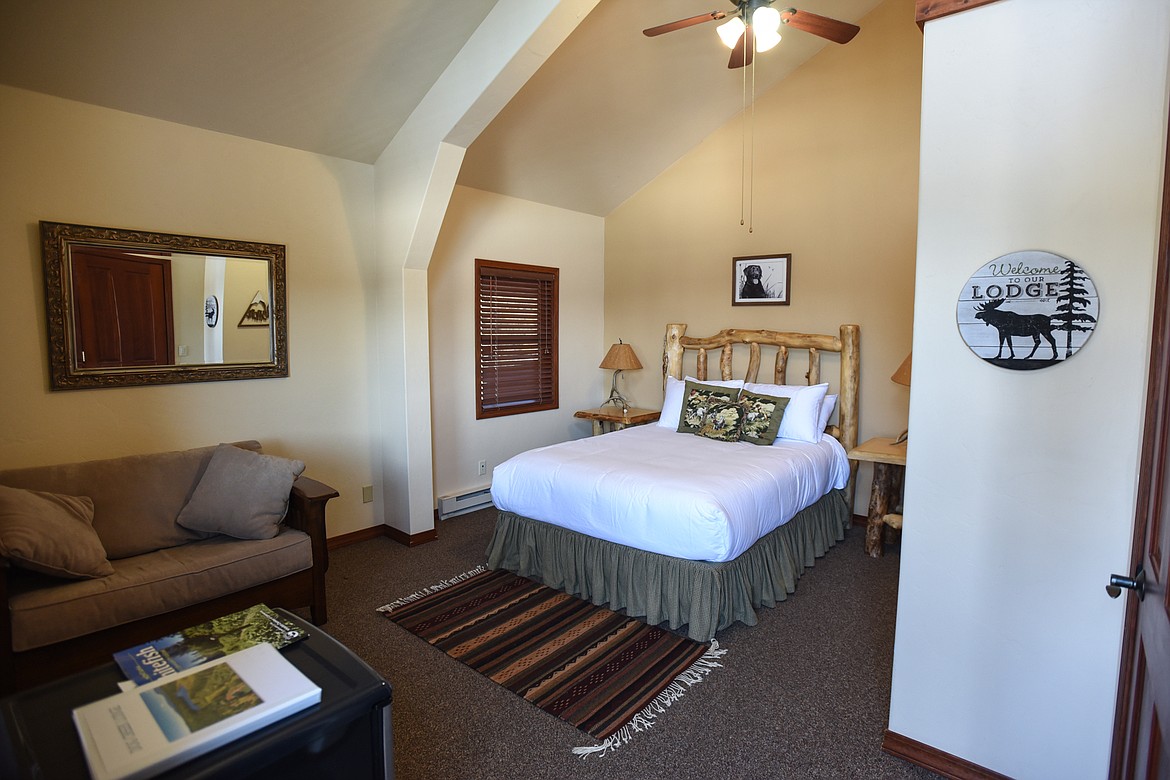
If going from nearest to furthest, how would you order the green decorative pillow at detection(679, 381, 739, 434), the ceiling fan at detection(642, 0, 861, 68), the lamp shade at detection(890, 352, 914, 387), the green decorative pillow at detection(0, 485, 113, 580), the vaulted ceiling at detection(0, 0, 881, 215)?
the green decorative pillow at detection(0, 485, 113, 580) → the vaulted ceiling at detection(0, 0, 881, 215) → the ceiling fan at detection(642, 0, 861, 68) → the lamp shade at detection(890, 352, 914, 387) → the green decorative pillow at detection(679, 381, 739, 434)

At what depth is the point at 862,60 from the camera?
14.2 ft

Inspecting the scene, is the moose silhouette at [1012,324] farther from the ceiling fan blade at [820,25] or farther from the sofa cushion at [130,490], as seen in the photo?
→ the sofa cushion at [130,490]

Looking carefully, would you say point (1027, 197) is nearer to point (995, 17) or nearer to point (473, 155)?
point (995, 17)

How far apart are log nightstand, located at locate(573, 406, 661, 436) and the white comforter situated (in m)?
1.17

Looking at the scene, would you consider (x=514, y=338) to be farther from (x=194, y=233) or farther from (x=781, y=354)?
(x=194, y=233)

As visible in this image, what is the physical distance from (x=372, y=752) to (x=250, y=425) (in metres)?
2.80

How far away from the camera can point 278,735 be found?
118cm

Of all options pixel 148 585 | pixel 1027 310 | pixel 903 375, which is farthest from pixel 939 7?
pixel 148 585

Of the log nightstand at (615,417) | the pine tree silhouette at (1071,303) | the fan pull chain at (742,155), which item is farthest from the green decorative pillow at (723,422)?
the pine tree silhouette at (1071,303)

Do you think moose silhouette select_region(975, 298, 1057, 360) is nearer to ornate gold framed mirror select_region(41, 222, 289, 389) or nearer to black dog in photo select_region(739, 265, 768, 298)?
black dog in photo select_region(739, 265, 768, 298)

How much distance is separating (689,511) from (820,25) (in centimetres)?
237

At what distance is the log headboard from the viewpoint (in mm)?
4398

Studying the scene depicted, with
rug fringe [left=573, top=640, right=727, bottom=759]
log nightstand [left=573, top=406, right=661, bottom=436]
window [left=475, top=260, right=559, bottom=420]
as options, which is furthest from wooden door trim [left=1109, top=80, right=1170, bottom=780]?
window [left=475, top=260, right=559, bottom=420]

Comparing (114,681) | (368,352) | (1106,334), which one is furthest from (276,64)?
(1106,334)
